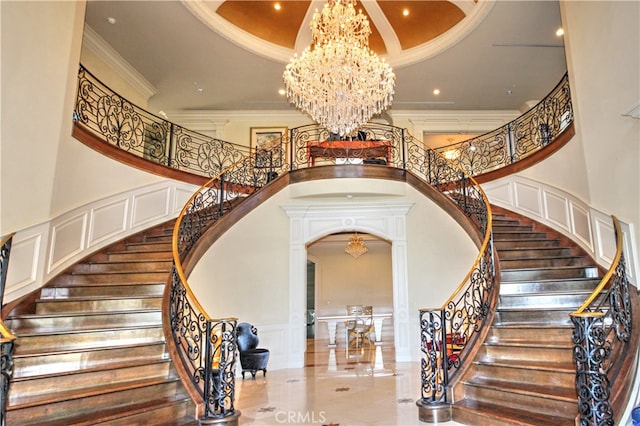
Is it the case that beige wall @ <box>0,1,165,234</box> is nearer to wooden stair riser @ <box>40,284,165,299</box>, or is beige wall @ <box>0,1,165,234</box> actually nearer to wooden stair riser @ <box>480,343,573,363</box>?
wooden stair riser @ <box>40,284,165,299</box>

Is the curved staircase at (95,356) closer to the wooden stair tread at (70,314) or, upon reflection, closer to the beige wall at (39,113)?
the wooden stair tread at (70,314)

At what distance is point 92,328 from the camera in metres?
4.11

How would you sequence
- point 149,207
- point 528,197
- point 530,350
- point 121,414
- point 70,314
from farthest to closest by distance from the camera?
point 528,197
point 149,207
point 70,314
point 530,350
point 121,414

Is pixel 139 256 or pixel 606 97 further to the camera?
pixel 139 256

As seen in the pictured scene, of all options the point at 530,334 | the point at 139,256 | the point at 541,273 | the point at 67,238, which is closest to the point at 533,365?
the point at 530,334

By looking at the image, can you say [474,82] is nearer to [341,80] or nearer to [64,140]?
[341,80]

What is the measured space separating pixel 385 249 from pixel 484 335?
32.2ft

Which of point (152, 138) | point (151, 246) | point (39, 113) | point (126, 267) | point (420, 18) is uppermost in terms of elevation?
point (420, 18)

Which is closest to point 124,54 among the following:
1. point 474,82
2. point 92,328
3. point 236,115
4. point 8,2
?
point 236,115

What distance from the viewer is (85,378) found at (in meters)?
3.59

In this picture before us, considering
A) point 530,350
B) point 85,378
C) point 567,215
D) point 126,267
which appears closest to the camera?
point 85,378

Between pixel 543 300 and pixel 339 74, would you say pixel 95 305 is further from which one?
pixel 543 300

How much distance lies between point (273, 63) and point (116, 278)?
573 cm

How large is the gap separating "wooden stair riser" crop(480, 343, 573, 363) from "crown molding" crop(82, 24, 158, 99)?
8276mm
